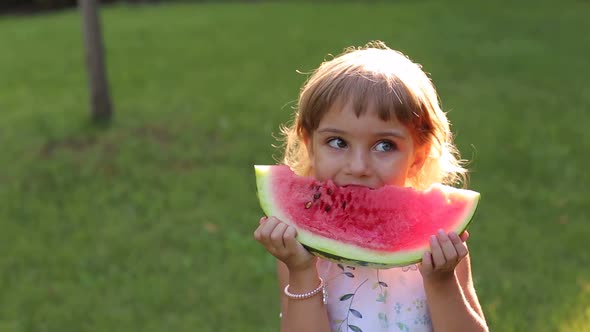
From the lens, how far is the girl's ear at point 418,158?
2158 millimetres

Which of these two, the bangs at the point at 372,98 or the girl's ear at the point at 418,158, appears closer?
the bangs at the point at 372,98

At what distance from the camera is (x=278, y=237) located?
6.33ft

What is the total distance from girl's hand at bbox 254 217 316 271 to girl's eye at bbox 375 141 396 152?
31cm

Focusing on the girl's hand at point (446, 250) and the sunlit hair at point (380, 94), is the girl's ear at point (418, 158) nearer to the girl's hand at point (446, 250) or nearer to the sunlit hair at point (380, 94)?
the sunlit hair at point (380, 94)

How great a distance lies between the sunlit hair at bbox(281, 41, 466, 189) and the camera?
6.58 feet

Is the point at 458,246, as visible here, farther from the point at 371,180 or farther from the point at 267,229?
the point at 267,229

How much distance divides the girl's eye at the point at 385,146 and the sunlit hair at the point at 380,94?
0.21ft

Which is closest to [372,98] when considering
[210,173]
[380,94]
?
[380,94]

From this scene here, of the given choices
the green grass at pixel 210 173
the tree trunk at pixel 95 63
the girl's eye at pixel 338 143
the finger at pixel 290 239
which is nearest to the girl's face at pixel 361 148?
the girl's eye at pixel 338 143

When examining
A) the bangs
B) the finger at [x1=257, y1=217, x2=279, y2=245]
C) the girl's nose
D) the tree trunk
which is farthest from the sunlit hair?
the tree trunk

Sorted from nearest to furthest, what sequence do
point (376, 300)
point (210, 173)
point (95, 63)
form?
1. point (376, 300)
2. point (210, 173)
3. point (95, 63)

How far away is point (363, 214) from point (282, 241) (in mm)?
366

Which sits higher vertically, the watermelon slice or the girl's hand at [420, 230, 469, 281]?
the girl's hand at [420, 230, 469, 281]

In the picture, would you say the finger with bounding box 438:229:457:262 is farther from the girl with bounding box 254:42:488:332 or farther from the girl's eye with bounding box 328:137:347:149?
the girl's eye with bounding box 328:137:347:149
